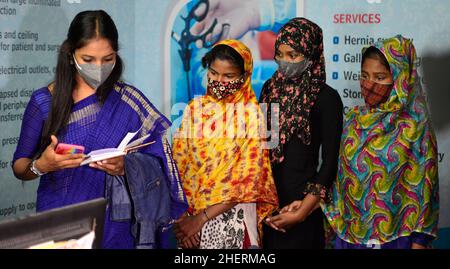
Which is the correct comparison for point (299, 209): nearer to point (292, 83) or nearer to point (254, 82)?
point (292, 83)

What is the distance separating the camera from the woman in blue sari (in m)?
2.66

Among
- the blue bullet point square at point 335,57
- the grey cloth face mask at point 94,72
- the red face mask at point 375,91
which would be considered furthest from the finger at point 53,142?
the blue bullet point square at point 335,57

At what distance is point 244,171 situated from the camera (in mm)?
3086

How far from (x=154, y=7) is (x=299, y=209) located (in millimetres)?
2000

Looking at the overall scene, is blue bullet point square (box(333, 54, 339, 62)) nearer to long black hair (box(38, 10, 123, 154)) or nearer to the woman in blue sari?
the woman in blue sari

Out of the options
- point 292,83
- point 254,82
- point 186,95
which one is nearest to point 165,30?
point 186,95

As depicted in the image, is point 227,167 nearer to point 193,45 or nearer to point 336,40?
point 336,40

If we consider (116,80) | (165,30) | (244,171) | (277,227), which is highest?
(165,30)

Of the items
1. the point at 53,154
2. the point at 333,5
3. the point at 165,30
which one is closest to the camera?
the point at 53,154

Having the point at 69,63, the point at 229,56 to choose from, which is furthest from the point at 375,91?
the point at 69,63

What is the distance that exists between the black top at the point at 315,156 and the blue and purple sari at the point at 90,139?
54 centimetres

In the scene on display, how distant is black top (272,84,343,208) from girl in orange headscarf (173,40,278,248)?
0.07 meters

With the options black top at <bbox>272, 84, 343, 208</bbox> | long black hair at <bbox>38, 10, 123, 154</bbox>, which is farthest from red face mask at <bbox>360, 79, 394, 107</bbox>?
long black hair at <bbox>38, 10, 123, 154</bbox>

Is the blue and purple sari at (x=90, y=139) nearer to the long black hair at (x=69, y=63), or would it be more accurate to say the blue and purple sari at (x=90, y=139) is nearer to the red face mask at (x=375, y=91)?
the long black hair at (x=69, y=63)
